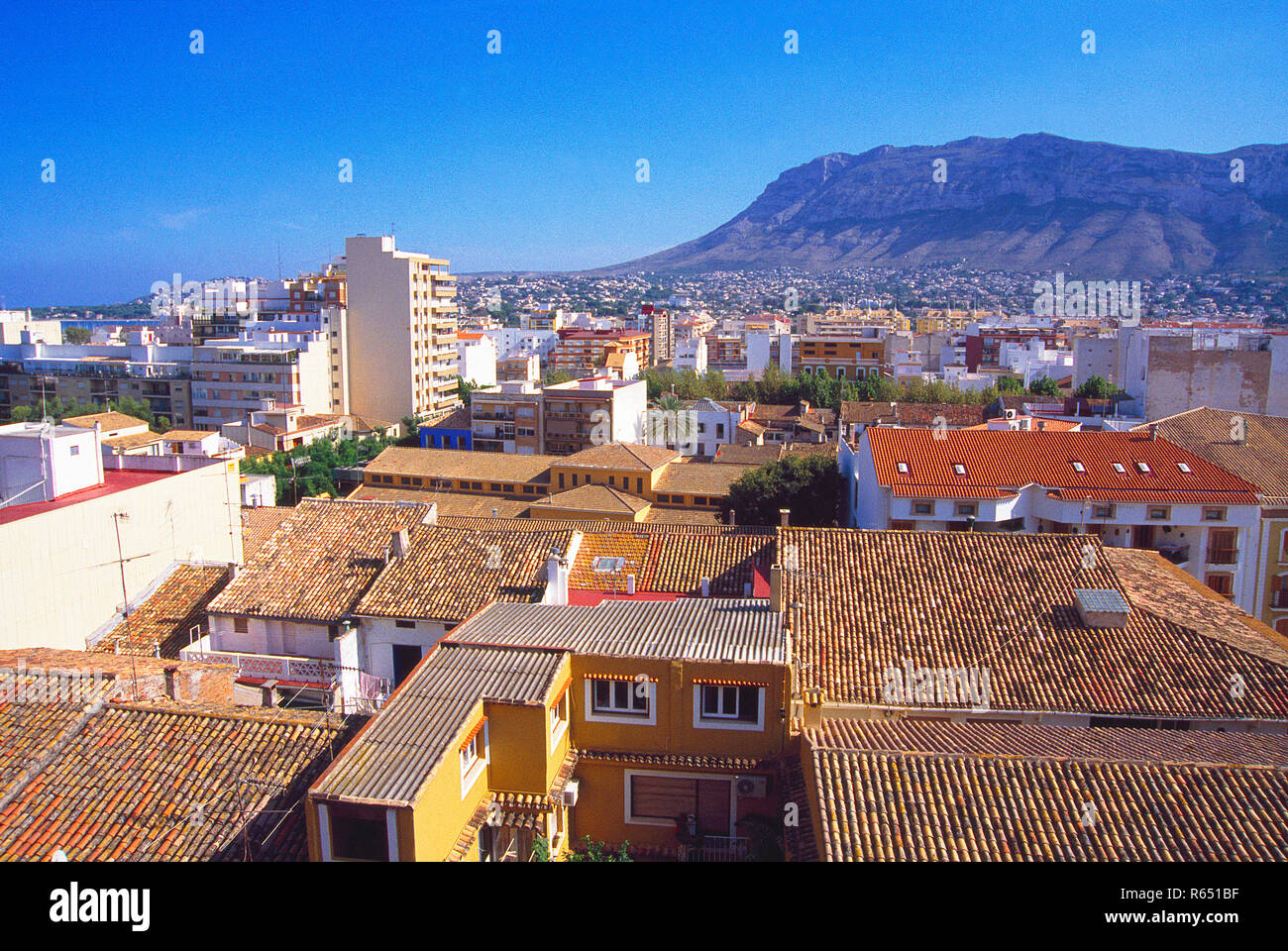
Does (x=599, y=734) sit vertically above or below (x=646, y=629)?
below

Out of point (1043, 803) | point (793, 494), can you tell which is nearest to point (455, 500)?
point (793, 494)

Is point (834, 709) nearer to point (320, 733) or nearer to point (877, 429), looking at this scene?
point (320, 733)

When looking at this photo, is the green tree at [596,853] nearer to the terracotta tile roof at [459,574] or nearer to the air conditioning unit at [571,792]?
the air conditioning unit at [571,792]

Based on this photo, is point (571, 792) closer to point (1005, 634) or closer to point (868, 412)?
point (1005, 634)

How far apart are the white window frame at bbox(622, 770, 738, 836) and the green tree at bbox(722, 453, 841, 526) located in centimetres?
2527

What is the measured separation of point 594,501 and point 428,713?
2935cm

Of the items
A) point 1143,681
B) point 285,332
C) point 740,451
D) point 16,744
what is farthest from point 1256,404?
point 285,332

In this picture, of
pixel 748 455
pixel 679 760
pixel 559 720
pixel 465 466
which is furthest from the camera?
pixel 748 455

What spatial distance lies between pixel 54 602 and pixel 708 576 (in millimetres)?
12391

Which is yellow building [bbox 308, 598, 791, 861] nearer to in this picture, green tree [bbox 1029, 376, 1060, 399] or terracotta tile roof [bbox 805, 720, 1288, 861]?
terracotta tile roof [bbox 805, 720, 1288, 861]

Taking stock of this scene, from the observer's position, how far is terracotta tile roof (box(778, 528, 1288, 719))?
531 inches

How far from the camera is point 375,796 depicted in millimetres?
7773

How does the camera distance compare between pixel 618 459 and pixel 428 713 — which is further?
pixel 618 459

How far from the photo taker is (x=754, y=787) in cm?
1059
